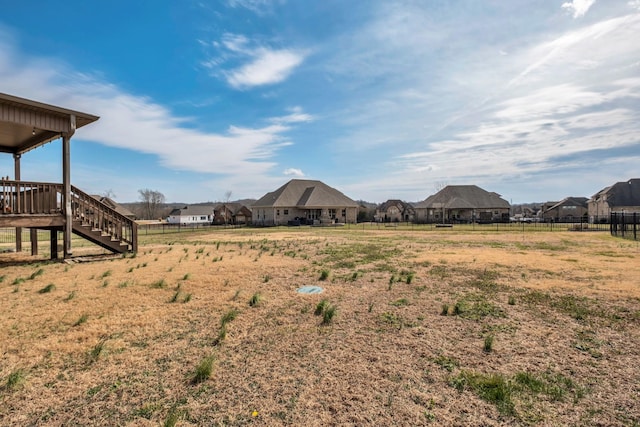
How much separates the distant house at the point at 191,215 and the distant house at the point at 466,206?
4950cm

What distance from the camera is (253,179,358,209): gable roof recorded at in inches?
1852

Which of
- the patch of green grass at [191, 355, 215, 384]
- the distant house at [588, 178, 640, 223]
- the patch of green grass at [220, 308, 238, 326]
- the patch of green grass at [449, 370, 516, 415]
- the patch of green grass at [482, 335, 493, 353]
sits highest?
the distant house at [588, 178, 640, 223]

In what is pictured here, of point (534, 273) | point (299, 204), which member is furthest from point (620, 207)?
point (534, 273)

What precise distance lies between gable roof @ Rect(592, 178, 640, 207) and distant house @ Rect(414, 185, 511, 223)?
13866 mm

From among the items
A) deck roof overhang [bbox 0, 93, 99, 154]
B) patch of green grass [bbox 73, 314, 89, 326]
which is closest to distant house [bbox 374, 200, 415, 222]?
deck roof overhang [bbox 0, 93, 99, 154]

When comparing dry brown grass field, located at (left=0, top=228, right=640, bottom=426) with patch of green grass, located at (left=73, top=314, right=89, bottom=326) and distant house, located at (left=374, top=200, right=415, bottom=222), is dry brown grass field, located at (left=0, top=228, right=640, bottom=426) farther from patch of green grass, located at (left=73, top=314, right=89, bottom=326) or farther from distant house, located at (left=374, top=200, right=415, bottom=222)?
distant house, located at (left=374, top=200, right=415, bottom=222)

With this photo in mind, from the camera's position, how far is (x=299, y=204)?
4759cm

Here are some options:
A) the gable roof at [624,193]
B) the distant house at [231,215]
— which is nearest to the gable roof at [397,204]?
the distant house at [231,215]

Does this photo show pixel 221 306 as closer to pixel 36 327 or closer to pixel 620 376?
pixel 36 327

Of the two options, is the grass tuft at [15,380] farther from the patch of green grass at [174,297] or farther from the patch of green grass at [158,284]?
the patch of green grass at [158,284]

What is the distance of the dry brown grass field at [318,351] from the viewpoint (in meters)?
2.97

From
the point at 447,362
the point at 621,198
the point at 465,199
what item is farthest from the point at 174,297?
the point at 621,198

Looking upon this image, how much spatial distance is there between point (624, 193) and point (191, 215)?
8097 centimetres

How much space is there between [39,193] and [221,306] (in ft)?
29.7
